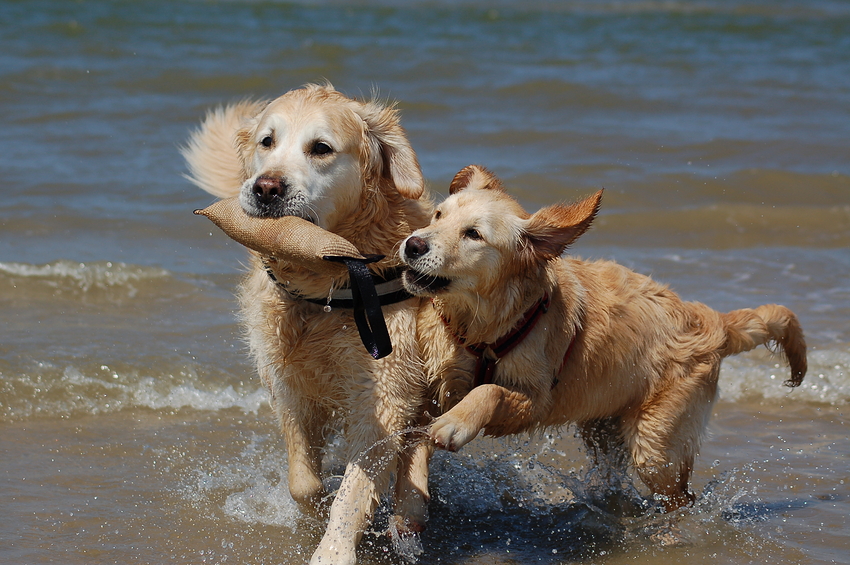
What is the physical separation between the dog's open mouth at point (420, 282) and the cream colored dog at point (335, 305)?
0.98 ft

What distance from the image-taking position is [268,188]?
12.7 ft

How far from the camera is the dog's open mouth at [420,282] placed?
395cm

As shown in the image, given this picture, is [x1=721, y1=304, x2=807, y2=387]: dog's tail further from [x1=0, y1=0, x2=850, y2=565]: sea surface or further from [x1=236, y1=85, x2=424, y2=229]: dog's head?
[x1=236, y1=85, x2=424, y2=229]: dog's head

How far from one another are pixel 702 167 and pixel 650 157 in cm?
65

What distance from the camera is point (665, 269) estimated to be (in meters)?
8.22

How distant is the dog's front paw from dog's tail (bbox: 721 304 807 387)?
1.86 m

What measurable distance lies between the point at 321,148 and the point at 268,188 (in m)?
0.36

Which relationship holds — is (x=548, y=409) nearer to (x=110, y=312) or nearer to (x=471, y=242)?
(x=471, y=242)

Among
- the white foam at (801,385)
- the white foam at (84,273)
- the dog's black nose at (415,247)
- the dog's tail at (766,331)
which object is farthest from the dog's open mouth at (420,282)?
the white foam at (84,273)

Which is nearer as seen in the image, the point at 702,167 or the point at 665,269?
the point at 665,269

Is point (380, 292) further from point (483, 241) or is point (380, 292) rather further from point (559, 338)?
point (559, 338)

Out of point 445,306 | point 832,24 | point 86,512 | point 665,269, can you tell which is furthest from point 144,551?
point 832,24

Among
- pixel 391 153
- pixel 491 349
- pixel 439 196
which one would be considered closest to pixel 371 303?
pixel 491 349

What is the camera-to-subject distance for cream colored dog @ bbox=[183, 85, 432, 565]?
157 inches
